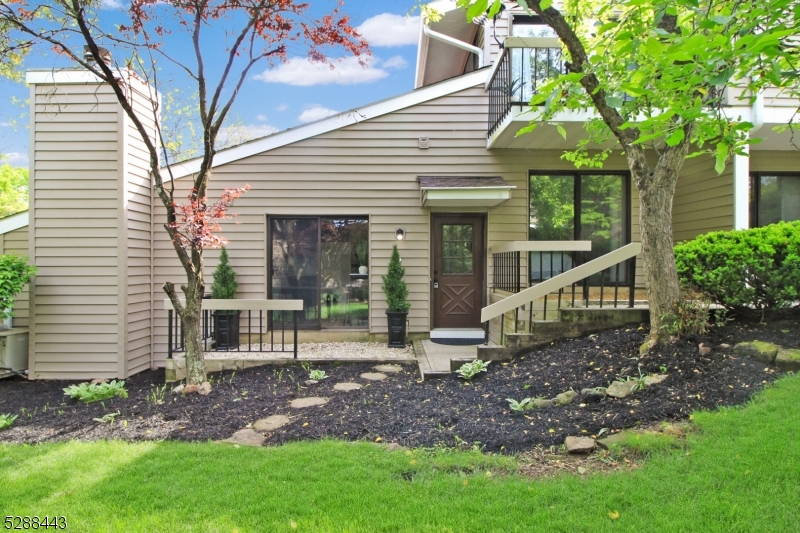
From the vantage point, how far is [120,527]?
7.43ft

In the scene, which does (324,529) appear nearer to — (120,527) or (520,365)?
(120,527)

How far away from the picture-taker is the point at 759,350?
3.93m

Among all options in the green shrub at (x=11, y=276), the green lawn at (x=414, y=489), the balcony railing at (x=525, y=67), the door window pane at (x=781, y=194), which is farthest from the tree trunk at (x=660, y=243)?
the green shrub at (x=11, y=276)

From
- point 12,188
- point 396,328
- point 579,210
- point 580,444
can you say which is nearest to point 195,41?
point 396,328

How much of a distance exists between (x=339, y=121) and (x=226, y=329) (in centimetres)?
369

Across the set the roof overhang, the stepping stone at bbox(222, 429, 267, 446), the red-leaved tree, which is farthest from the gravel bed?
the stepping stone at bbox(222, 429, 267, 446)

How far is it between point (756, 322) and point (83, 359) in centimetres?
840

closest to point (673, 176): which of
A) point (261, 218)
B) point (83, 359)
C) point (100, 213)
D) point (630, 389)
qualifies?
point (630, 389)

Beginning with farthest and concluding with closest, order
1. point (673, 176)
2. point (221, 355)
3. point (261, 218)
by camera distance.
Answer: point (261, 218) < point (221, 355) < point (673, 176)

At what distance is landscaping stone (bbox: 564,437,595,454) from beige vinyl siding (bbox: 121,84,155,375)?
20.3 feet

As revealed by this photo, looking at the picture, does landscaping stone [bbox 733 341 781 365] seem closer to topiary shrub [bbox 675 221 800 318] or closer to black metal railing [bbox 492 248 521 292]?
topiary shrub [bbox 675 221 800 318]

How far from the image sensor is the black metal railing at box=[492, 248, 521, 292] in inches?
269

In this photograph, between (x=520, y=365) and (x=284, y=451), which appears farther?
(x=520, y=365)

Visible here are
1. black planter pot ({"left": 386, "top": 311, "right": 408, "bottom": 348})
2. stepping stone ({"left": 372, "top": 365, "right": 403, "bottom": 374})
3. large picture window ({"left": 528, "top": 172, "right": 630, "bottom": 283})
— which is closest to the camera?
stepping stone ({"left": 372, "top": 365, "right": 403, "bottom": 374})
